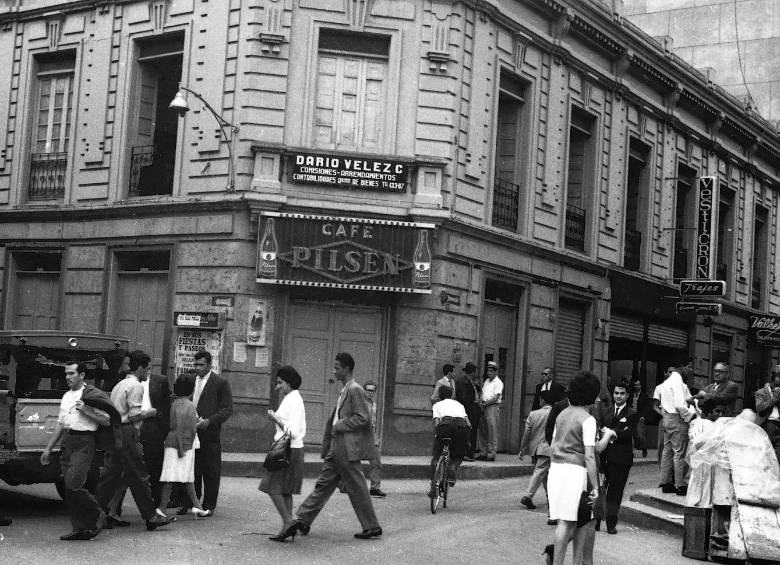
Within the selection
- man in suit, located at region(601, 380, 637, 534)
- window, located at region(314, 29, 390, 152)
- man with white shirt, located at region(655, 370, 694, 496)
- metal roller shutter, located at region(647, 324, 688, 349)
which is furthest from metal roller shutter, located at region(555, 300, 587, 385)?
man in suit, located at region(601, 380, 637, 534)

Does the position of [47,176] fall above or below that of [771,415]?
above

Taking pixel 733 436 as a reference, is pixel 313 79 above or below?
above

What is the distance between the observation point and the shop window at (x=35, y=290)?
21.1 metres

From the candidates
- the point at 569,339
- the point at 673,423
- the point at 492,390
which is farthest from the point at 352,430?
the point at 569,339

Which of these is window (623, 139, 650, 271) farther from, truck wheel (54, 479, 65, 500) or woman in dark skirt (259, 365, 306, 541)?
truck wheel (54, 479, 65, 500)

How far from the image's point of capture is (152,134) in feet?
66.3

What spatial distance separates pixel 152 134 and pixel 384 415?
6.99 m

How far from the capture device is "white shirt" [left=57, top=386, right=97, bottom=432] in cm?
985

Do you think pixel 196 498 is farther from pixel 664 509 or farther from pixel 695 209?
pixel 695 209

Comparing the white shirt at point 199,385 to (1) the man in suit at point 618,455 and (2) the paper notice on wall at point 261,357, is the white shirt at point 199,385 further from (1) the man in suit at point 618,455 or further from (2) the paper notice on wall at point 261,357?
(2) the paper notice on wall at point 261,357

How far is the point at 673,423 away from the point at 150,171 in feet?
34.8

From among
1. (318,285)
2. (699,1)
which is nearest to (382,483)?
(318,285)

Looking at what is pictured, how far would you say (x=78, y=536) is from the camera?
9789 mm

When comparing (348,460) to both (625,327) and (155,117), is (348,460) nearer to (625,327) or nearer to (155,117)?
(155,117)
